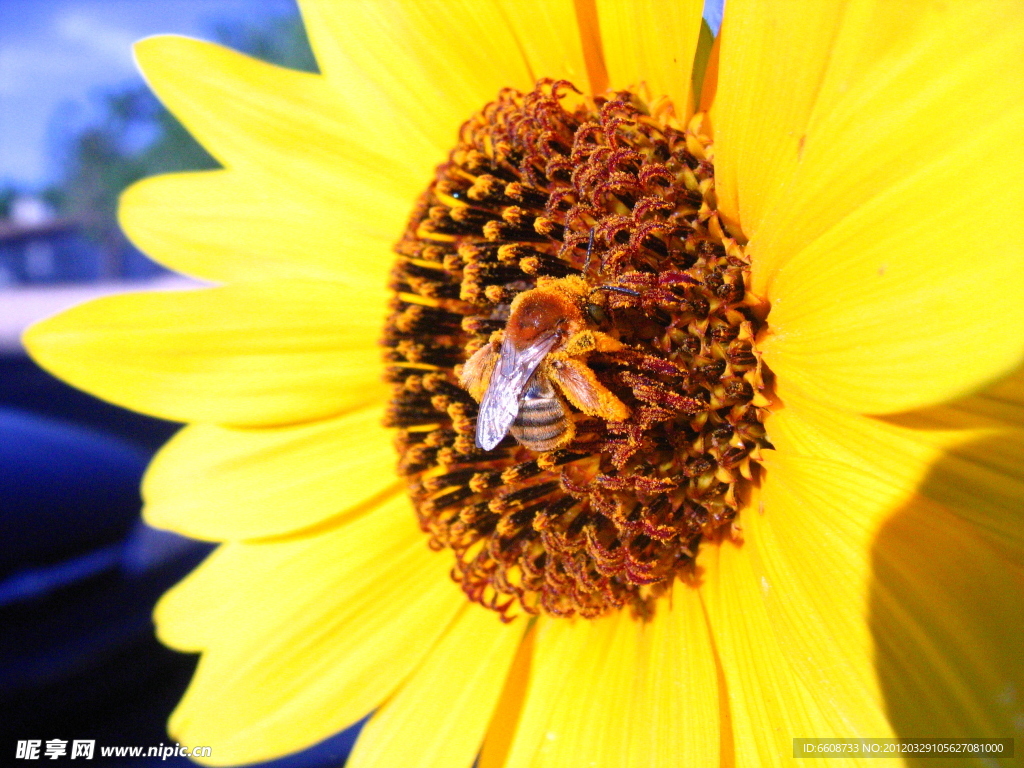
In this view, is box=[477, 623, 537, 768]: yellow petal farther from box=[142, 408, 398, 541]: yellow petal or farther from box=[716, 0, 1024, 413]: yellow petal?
box=[716, 0, 1024, 413]: yellow petal

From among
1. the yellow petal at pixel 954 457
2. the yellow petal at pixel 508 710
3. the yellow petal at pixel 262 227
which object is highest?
the yellow petal at pixel 262 227

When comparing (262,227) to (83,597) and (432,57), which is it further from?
(83,597)

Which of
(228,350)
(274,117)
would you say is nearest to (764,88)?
(274,117)

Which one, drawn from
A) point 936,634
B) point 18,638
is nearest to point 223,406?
point 936,634

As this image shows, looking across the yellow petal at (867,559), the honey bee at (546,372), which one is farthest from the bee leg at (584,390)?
the yellow petal at (867,559)

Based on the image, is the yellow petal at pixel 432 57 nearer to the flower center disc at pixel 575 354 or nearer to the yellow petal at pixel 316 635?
the flower center disc at pixel 575 354

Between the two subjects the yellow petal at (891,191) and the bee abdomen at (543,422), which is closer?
the yellow petal at (891,191)
